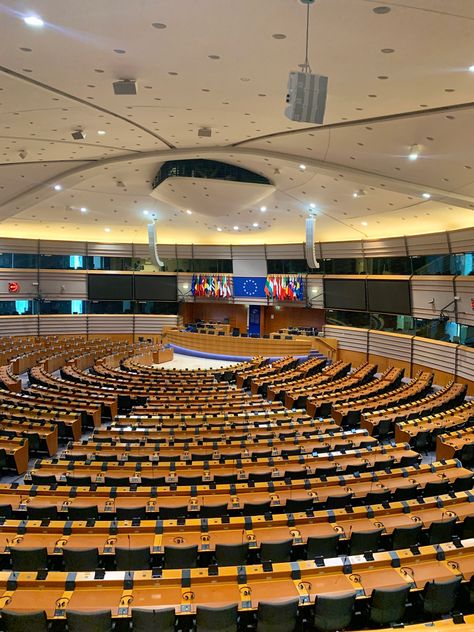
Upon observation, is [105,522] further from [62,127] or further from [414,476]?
[62,127]

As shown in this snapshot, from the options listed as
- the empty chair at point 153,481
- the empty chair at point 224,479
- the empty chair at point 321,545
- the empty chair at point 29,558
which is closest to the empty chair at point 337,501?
the empty chair at point 321,545

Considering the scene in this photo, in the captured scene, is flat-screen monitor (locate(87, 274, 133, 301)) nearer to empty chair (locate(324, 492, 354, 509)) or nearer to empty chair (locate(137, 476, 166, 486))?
empty chair (locate(137, 476, 166, 486))

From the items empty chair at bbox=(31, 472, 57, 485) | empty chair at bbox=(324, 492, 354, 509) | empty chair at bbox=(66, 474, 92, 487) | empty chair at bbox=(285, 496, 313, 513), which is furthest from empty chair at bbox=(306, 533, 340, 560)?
empty chair at bbox=(31, 472, 57, 485)

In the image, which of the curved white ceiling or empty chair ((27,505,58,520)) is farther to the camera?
empty chair ((27,505,58,520))

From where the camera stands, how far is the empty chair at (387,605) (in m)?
5.36

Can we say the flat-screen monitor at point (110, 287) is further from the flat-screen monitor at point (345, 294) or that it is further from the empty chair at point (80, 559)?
the empty chair at point (80, 559)

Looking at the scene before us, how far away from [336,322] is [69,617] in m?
24.8

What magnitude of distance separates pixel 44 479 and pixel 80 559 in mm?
2955

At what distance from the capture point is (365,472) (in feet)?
31.6

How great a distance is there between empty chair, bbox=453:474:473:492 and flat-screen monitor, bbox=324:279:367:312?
1776 cm

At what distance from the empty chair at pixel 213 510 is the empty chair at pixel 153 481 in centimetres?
140

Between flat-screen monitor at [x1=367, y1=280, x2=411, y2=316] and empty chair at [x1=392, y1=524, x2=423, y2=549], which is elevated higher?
flat-screen monitor at [x1=367, y1=280, x2=411, y2=316]

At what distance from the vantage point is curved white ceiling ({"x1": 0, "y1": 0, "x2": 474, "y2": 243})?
6.85 m

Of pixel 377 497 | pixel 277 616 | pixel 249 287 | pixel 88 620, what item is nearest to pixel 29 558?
pixel 88 620
